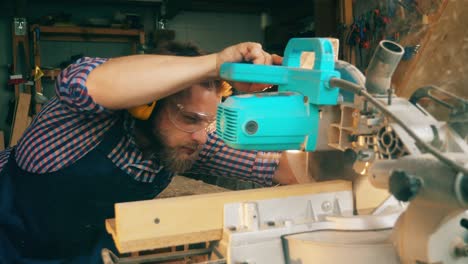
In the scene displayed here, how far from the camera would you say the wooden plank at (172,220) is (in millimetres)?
842

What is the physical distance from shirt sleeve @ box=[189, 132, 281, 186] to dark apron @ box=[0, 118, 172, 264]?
0.37 meters

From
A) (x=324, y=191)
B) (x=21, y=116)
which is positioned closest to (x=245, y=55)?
(x=324, y=191)

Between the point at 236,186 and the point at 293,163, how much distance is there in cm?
83


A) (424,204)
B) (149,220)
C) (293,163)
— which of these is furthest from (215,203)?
(293,163)

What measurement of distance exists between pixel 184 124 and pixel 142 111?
0.53ft

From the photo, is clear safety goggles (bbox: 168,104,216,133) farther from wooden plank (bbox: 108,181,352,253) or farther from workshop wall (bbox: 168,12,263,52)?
workshop wall (bbox: 168,12,263,52)

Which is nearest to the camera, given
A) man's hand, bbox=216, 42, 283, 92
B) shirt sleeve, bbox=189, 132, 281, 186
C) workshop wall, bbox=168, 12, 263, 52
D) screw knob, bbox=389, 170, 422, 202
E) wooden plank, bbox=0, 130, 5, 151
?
screw knob, bbox=389, 170, 422, 202

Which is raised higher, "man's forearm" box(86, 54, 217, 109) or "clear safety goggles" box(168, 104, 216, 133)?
"man's forearm" box(86, 54, 217, 109)

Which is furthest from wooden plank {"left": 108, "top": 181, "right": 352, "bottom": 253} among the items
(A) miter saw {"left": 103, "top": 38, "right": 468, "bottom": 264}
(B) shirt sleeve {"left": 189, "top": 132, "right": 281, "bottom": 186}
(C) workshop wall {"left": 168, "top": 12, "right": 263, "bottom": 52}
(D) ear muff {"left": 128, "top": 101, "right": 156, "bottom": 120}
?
(C) workshop wall {"left": 168, "top": 12, "right": 263, "bottom": 52}

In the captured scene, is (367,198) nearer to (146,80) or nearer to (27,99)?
(146,80)

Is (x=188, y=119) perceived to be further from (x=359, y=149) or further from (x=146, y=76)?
(x=359, y=149)

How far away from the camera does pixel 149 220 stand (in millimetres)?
852

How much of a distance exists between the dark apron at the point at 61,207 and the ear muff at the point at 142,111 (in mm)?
113

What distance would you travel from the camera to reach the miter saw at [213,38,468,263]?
58 centimetres
